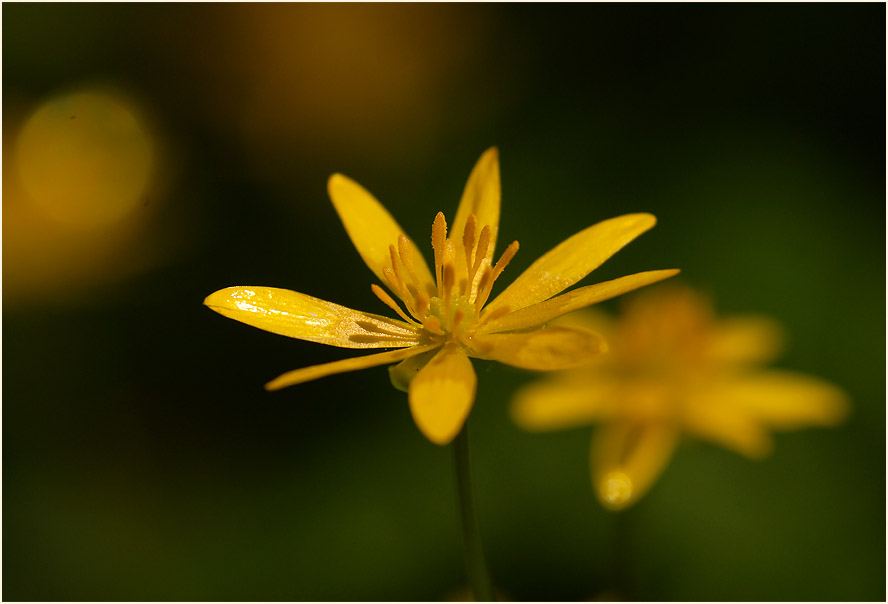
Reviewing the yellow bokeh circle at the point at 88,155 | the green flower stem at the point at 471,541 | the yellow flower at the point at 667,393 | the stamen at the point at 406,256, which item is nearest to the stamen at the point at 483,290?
the stamen at the point at 406,256

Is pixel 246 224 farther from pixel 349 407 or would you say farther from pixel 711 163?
pixel 711 163

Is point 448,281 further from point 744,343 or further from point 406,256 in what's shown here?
point 744,343

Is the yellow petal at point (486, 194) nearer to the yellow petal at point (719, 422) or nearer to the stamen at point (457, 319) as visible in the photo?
the stamen at point (457, 319)

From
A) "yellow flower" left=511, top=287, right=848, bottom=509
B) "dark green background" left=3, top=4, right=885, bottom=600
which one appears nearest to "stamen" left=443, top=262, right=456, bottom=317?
"dark green background" left=3, top=4, right=885, bottom=600

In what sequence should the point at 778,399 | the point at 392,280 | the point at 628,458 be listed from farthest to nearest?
the point at 778,399 < the point at 628,458 < the point at 392,280

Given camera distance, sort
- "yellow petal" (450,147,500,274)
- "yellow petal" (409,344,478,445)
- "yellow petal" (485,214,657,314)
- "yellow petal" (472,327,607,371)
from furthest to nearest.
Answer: "yellow petal" (450,147,500,274) < "yellow petal" (485,214,657,314) < "yellow petal" (472,327,607,371) < "yellow petal" (409,344,478,445)

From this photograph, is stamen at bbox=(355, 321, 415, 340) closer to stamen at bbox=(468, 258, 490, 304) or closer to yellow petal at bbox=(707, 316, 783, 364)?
stamen at bbox=(468, 258, 490, 304)

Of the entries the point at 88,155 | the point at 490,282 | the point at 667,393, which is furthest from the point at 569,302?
the point at 88,155

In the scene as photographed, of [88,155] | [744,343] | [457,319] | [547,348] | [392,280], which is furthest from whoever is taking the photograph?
[88,155]
